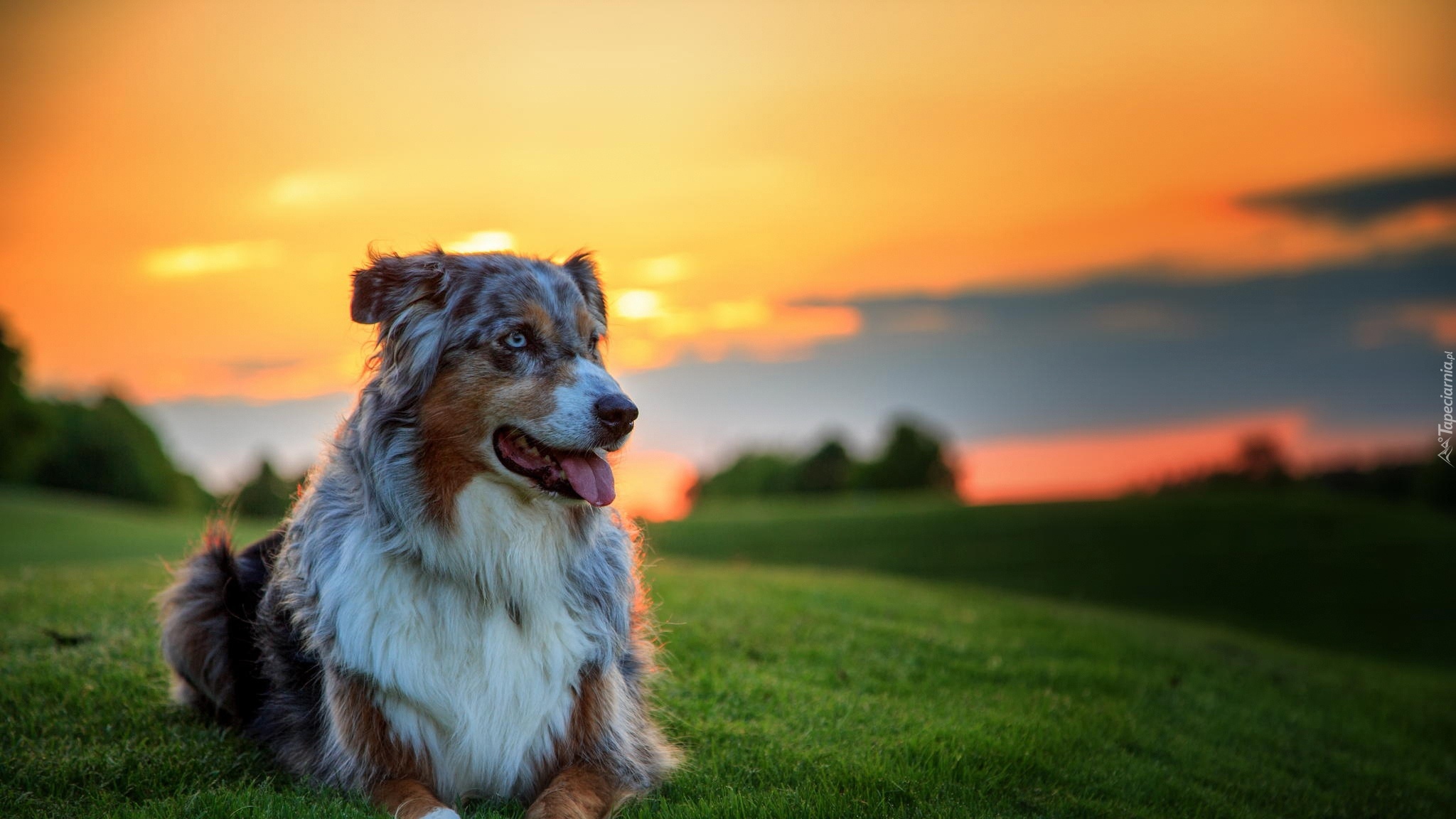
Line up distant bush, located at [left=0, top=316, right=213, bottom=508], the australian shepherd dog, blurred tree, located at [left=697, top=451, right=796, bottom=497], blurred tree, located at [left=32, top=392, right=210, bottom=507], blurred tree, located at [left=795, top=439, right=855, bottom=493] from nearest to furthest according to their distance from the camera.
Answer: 1. the australian shepherd dog
2. distant bush, located at [left=0, top=316, right=213, bottom=508]
3. blurred tree, located at [left=32, top=392, right=210, bottom=507]
4. blurred tree, located at [left=795, top=439, right=855, bottom=493]
5. blurred tree, located at [left=697, top=451, right=796, bottom=497]

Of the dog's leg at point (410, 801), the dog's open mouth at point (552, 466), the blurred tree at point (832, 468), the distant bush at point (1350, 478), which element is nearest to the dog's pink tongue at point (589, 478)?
the dog's open mouth at point (552, 466)

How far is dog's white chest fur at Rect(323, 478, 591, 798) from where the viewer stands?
4.77 m

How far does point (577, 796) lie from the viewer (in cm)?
480

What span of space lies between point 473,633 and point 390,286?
63.6 inches

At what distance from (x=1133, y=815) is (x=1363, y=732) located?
15.7 feet

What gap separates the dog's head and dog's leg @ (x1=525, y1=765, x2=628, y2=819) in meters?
1.29

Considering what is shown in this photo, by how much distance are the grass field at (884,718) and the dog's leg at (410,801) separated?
0.10 metres

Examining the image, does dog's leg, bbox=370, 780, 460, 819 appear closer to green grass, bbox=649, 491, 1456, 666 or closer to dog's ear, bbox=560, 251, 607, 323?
A: dog's ear, bbox=560, 251, 607, 323

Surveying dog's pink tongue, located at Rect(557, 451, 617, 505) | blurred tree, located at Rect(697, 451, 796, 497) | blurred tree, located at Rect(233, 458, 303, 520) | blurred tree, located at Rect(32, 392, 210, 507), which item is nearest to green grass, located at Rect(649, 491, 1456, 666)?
dog's pink tongue, located at Rect(557, 451, 617, 505)

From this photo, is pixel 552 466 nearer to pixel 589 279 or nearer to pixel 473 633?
pixel 473 633

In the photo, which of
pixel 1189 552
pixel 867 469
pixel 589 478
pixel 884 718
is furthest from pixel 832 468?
pixel 589 478

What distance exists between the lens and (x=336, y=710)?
16.5ft

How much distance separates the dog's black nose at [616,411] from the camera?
4.66 meters

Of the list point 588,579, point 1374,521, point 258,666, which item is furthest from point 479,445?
point 1374,521
